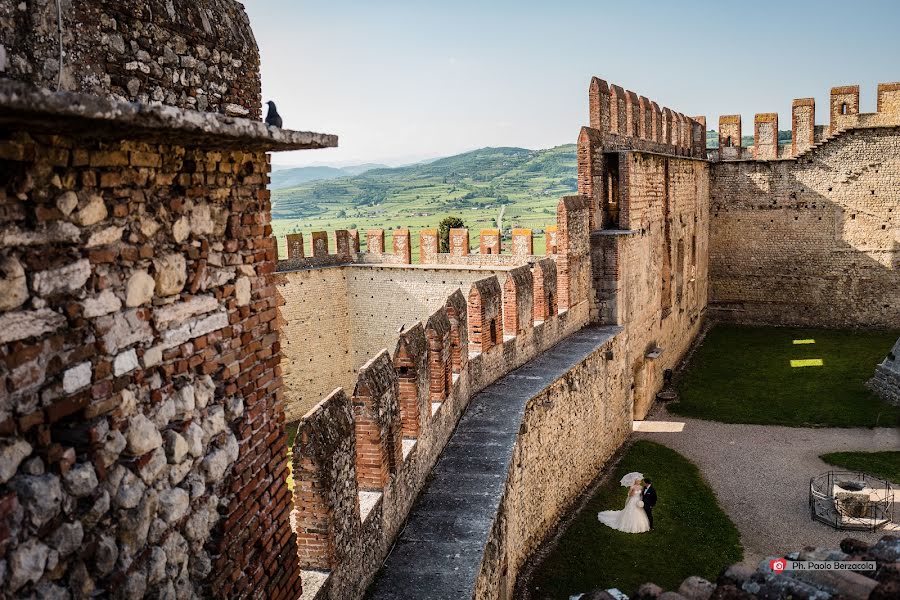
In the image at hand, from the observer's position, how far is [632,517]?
1034 centimetres

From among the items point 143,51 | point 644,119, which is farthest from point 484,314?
point 644,119

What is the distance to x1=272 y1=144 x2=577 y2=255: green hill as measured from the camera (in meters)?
83.3

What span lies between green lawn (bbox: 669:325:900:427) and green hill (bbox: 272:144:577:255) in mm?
51786

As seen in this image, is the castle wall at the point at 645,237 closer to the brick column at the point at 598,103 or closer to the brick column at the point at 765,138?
the brick column at the point at 598,103

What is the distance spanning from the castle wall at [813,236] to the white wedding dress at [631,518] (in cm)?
1431

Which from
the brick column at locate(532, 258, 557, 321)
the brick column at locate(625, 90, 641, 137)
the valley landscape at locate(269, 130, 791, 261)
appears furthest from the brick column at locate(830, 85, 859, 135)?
the valley landscape at locate(269, 130, 791, 261)

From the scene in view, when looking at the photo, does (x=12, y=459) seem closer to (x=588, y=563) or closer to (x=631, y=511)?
(x=588, y=563)

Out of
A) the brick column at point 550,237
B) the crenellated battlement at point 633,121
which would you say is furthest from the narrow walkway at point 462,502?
the brick column at point 550,237

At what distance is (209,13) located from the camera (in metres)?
3.61

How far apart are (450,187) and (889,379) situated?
103m

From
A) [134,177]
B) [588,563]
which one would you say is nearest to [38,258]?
[134,177]

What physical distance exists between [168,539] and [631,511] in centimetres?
841

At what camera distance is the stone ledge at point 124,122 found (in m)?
2.02

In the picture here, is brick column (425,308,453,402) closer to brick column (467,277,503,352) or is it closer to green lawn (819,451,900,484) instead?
brick column (467,277,503,352)
